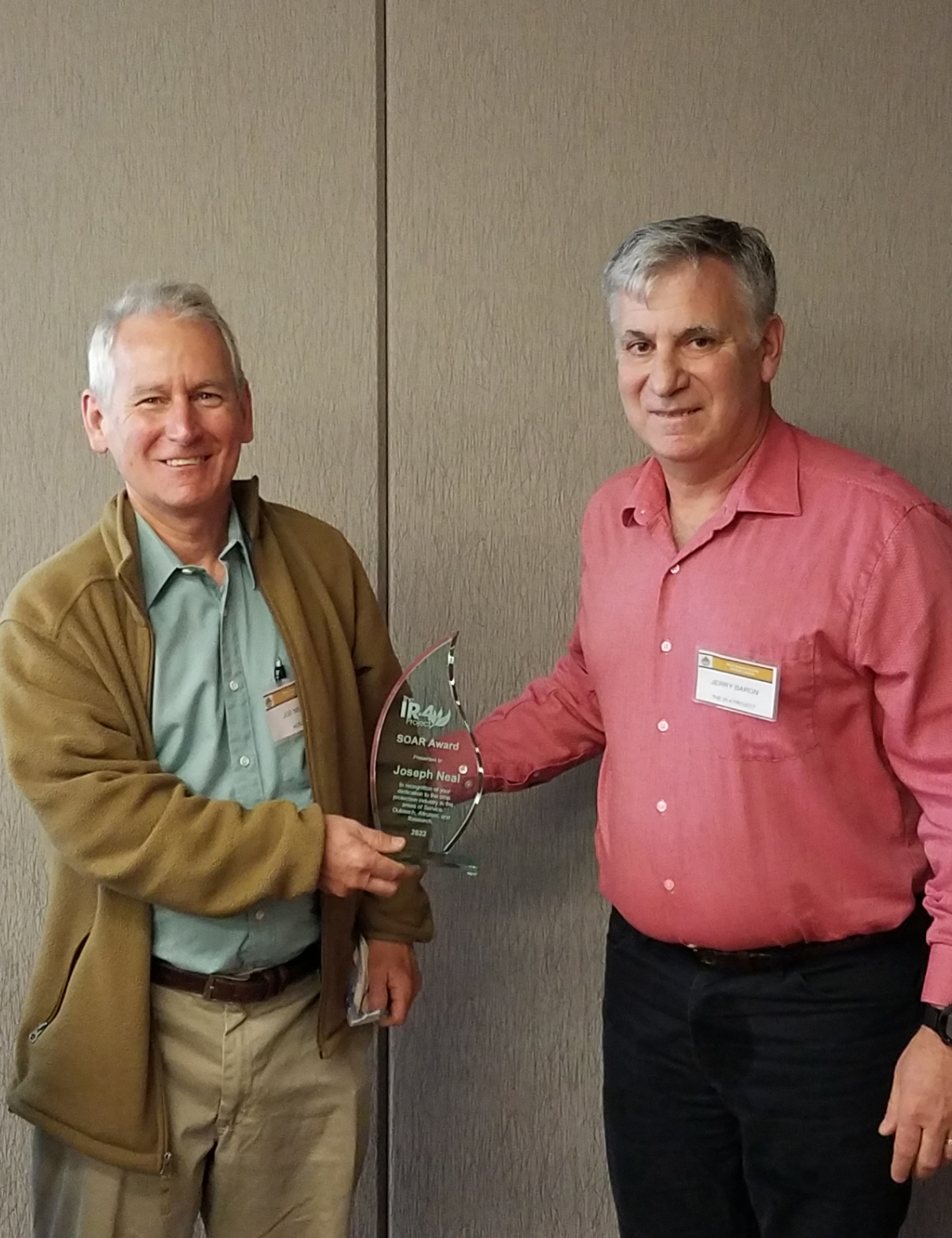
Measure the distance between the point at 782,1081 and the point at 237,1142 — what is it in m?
0.71

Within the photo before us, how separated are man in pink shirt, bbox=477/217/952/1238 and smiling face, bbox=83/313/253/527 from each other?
529mm

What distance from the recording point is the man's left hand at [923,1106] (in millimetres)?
1464

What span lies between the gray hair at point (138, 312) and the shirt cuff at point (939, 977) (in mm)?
1124

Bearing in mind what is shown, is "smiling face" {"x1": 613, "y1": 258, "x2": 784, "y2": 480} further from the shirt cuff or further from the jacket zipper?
the jacket zipper

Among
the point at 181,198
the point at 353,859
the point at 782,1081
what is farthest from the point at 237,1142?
the point at 181,198

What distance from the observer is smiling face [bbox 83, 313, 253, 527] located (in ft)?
5.01

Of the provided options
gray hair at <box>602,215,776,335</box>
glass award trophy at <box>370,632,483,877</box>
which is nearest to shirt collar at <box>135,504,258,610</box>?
glass award trophy at <box>370,632,483,877</box>

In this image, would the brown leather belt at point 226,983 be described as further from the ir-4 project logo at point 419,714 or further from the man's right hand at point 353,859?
the ir-4 project logo at point 419,714

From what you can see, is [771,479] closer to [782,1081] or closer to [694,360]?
[694,360]

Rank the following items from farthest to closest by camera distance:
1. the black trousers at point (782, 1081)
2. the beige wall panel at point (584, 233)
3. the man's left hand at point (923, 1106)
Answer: the beige wall panel at point (584, 233), the black trousers at point (782, 1081), the man's left hand at point (923, 1106)

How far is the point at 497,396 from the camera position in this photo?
2.13 meters

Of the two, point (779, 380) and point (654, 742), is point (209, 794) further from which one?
point (779, 380)

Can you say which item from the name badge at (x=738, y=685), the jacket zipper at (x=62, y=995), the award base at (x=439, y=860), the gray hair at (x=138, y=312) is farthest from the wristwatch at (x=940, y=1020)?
the gray hair at (x=138, y=312)

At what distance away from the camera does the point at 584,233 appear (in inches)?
82.7
